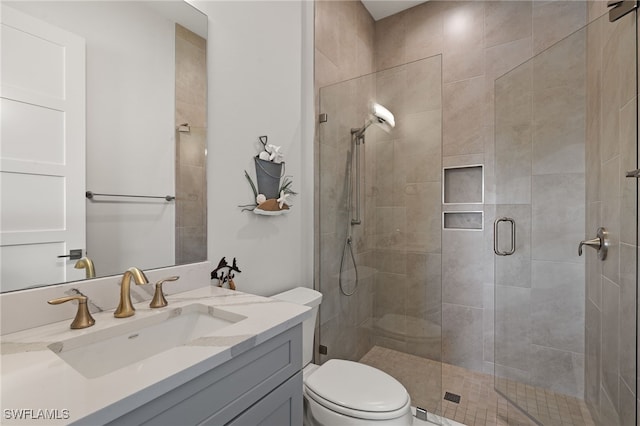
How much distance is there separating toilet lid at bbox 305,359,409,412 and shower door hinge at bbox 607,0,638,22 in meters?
1.79

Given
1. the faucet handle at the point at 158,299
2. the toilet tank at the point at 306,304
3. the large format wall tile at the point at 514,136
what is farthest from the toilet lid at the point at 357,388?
the large format wall tile at the point at 514,136

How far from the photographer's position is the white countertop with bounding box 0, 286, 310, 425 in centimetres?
48

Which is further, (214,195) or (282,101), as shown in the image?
(282,101)

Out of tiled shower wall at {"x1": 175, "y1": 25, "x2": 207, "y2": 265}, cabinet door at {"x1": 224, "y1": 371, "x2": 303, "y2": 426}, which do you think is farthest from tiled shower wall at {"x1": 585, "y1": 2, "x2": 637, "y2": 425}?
tiled shower wall at {"x1": 175, "y1": 25, "x2": 207, "y2": 265}

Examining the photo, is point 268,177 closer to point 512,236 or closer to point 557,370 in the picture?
point 512,236

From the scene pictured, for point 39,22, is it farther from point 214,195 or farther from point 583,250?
point 583,250

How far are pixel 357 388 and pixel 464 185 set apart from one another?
168 cm

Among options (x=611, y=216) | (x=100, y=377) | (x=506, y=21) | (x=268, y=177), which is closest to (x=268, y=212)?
(x=268, y=177)

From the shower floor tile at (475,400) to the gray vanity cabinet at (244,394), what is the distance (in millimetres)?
996

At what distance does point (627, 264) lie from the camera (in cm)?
119

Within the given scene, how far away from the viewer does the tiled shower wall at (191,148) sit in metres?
1.21

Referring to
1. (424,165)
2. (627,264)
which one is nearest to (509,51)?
(424,165)

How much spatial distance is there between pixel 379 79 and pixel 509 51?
113cm

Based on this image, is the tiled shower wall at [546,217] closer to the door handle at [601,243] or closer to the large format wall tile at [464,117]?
the door handle at [601,243]
